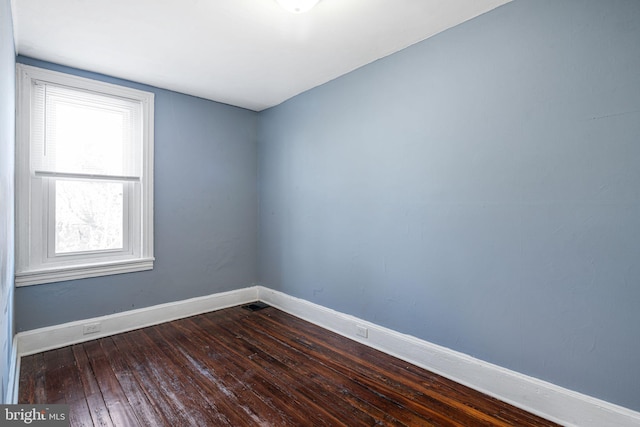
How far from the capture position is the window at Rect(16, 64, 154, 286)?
271cm

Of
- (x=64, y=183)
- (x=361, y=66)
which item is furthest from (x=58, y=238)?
(x=361, y=66)

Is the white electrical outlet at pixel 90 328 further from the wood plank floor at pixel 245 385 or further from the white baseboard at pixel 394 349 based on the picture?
the wood plank floor at pixel 245 385

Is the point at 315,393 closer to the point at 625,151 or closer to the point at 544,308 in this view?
the point at 544,308

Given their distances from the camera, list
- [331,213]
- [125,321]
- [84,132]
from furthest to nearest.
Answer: [331,213]
[125,321]
[84,132]

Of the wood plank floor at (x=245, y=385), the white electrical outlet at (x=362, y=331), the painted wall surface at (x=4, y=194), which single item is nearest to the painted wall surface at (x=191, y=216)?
the wood plank floor at (x=245, y=385)

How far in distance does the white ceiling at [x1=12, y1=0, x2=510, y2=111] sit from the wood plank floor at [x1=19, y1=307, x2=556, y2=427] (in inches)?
101

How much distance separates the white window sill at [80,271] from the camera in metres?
2.71

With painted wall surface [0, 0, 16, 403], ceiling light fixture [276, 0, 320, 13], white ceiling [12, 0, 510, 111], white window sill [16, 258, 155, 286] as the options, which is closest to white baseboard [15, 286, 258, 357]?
white window sill [16, 258, 155, 286]

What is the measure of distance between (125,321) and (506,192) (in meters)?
3.61

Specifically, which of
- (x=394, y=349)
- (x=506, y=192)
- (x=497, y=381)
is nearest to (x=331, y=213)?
(x=394, y=349)

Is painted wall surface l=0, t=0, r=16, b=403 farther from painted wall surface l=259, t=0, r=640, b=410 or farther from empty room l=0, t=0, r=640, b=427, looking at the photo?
painted wall surface l=259, t=0, r=640, b=410

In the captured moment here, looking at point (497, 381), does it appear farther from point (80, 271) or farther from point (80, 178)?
point (80, 178)

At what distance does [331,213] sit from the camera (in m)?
3.29

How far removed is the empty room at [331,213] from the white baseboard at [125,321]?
2cm
